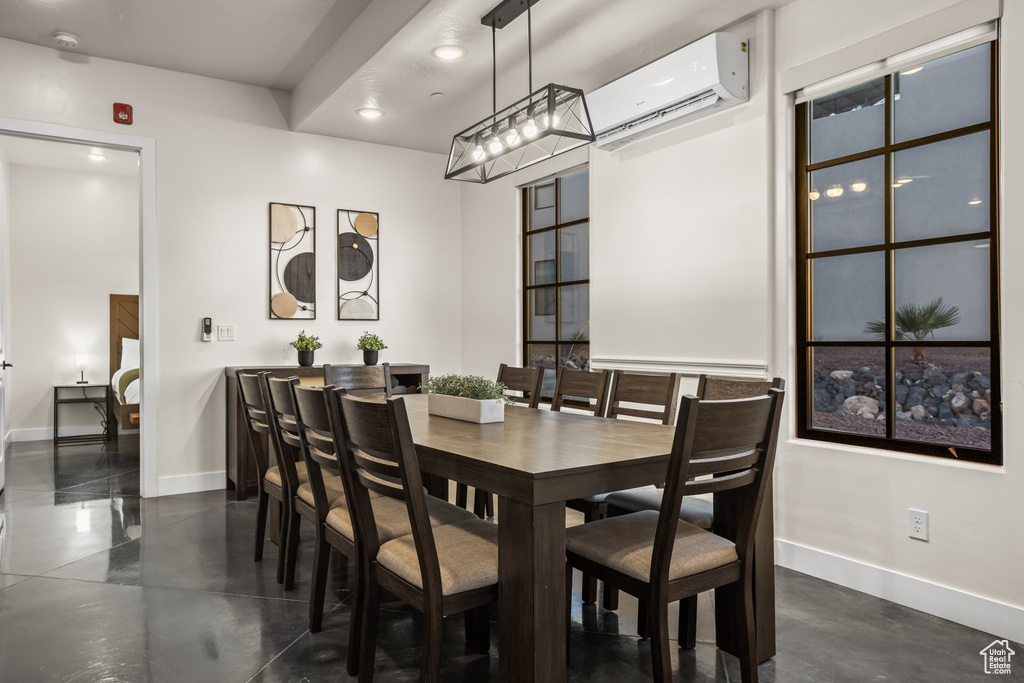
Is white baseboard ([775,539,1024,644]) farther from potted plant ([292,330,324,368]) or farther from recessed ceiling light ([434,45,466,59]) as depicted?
potted plant ([292,330,324,368])

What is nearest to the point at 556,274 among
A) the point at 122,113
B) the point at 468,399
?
the point at 468,399

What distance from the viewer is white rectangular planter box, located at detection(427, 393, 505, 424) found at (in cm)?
241

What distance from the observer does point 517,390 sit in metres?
3.50

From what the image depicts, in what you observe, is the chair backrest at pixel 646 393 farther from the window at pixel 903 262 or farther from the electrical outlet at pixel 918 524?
the electrical outlet at pixel 918 524

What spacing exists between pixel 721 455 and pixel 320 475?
132cm

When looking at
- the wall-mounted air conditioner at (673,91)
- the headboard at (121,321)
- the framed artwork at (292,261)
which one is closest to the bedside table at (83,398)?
the headboard at (121,321)

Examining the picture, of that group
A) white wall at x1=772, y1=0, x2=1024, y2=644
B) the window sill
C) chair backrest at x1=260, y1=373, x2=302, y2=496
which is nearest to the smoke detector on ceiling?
chair backrest at x1=260, y1=373, x2=302, y2=496

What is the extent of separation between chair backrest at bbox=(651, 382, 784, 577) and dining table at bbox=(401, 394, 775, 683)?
152 mm

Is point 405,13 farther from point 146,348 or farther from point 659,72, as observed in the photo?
point 146,348

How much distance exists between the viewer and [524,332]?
510cm

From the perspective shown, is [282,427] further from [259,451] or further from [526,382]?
[526,382]

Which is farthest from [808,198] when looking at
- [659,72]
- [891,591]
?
[891,591]

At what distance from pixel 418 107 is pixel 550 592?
366 centimetres

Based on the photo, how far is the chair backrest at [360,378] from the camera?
339 centimetres
